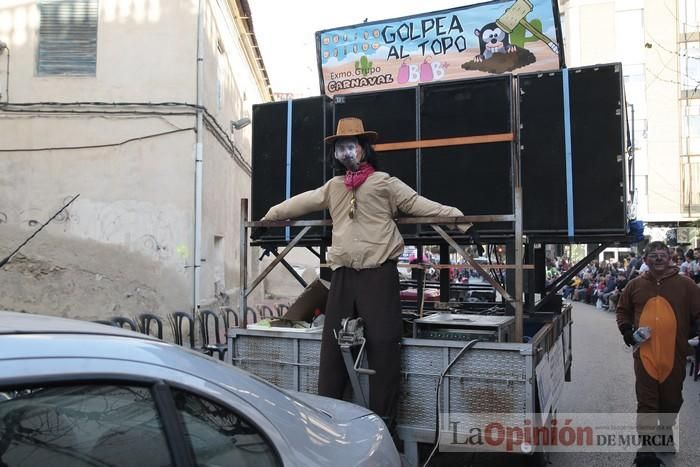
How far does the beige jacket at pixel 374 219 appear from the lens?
146 inches

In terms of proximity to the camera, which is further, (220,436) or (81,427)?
(220,436)

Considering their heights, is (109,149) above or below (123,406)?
above

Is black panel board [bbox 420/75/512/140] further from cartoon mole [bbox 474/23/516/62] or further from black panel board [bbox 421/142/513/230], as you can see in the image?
cartoon mole [bbox 474/23/516/62]

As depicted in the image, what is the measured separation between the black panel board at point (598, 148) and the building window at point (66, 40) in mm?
8068

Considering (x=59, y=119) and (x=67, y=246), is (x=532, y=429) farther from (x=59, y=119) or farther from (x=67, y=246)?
(x=59, y=119)

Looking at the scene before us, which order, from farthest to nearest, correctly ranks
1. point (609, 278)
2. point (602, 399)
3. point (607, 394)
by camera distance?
point (609, 278) < point (607, 394) < point (602, 399)

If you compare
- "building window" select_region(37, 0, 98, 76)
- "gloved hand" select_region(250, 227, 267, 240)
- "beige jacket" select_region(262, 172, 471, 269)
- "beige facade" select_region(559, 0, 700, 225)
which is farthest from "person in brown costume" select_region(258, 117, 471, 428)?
"beige facade" select_region(559, 0, 700, 225)

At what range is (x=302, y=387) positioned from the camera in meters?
3.90

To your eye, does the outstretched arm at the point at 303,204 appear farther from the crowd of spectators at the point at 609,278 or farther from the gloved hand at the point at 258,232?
the crowd of spectators at the point at 609,278

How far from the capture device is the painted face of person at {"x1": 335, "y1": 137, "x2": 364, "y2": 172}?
3.88 m

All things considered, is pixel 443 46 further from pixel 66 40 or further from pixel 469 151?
pixel 66 40

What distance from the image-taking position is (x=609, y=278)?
2023 cm

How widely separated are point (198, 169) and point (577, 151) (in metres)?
6.63

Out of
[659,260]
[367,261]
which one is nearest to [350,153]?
[367,261]
